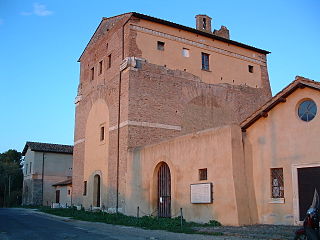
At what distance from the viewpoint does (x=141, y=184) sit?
69.8 ft

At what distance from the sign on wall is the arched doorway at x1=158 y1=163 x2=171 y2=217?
2472mm

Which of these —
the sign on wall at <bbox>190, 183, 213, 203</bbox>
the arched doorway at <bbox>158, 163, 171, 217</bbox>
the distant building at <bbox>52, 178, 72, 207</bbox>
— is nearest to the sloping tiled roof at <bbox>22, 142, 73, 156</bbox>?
the distant building at <bbox>52, 178, 72, 207</bbox>

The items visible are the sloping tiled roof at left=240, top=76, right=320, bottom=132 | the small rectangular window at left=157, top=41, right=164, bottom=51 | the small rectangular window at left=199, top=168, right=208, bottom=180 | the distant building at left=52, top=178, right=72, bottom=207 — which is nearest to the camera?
the sloping tiled roof at left=240, top=76, right=320, bottom=132

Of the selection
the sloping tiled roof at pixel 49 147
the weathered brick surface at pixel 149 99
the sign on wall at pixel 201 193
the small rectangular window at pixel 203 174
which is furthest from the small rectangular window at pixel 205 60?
the sloping tiled roof at pixel 49 147

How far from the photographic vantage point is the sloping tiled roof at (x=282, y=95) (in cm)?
1396

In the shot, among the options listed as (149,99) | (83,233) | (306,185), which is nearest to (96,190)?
(149,99)

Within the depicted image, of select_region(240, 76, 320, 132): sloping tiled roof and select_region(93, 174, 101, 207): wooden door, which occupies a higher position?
select_region(240, 76, 320, 132): sloping tiled roof

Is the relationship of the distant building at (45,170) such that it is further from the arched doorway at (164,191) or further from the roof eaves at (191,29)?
the arched doorway at (164,191)

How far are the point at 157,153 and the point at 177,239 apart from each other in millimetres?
8725

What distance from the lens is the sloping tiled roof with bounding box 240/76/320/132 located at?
14.0 m

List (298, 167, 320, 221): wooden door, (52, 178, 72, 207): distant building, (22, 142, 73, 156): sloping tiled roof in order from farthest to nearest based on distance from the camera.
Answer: (22, 142, 73, 156): sloping tiled roof → (52, 178, 72, 207): distant building → (298, 167, 320, 221): wooden door

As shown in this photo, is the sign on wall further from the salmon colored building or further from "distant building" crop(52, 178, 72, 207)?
"distant building" crop(52, 178, 72, 207)

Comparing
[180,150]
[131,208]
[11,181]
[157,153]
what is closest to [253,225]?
[180,150]

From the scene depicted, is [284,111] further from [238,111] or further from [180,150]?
[238,111]
